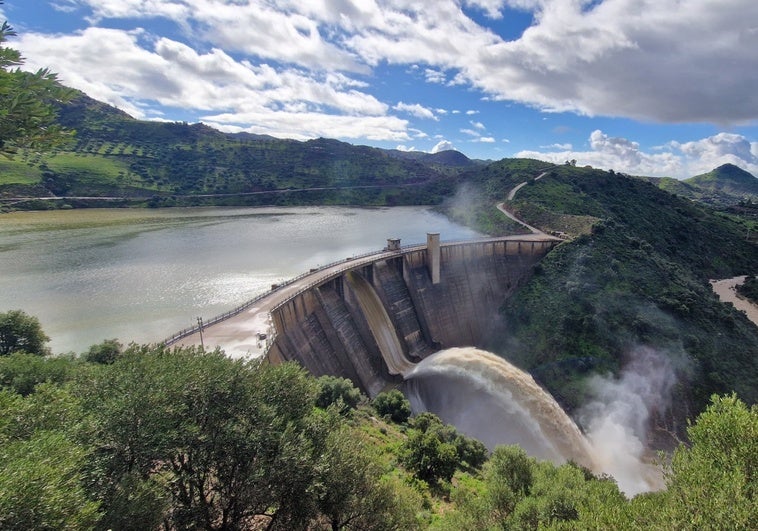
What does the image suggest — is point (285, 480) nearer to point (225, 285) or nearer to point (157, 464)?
point (157, 464)

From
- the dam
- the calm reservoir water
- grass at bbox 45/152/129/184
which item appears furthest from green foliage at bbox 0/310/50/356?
grass at bbox 45/152/129/184

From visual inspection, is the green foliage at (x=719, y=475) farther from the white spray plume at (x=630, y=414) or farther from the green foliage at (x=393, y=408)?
the white spray plume at (x=630, y=414)

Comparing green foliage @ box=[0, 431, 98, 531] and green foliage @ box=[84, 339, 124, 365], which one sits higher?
green foliage @ box=[0, 431, 98, 531]

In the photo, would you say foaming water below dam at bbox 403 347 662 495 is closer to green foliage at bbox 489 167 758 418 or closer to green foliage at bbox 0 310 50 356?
green foliage at bbox 489 167 758 418

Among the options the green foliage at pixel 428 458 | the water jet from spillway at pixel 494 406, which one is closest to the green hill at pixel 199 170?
the water jet from spillway at pixel 494 406

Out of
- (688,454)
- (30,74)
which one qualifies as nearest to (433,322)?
(688,454)
